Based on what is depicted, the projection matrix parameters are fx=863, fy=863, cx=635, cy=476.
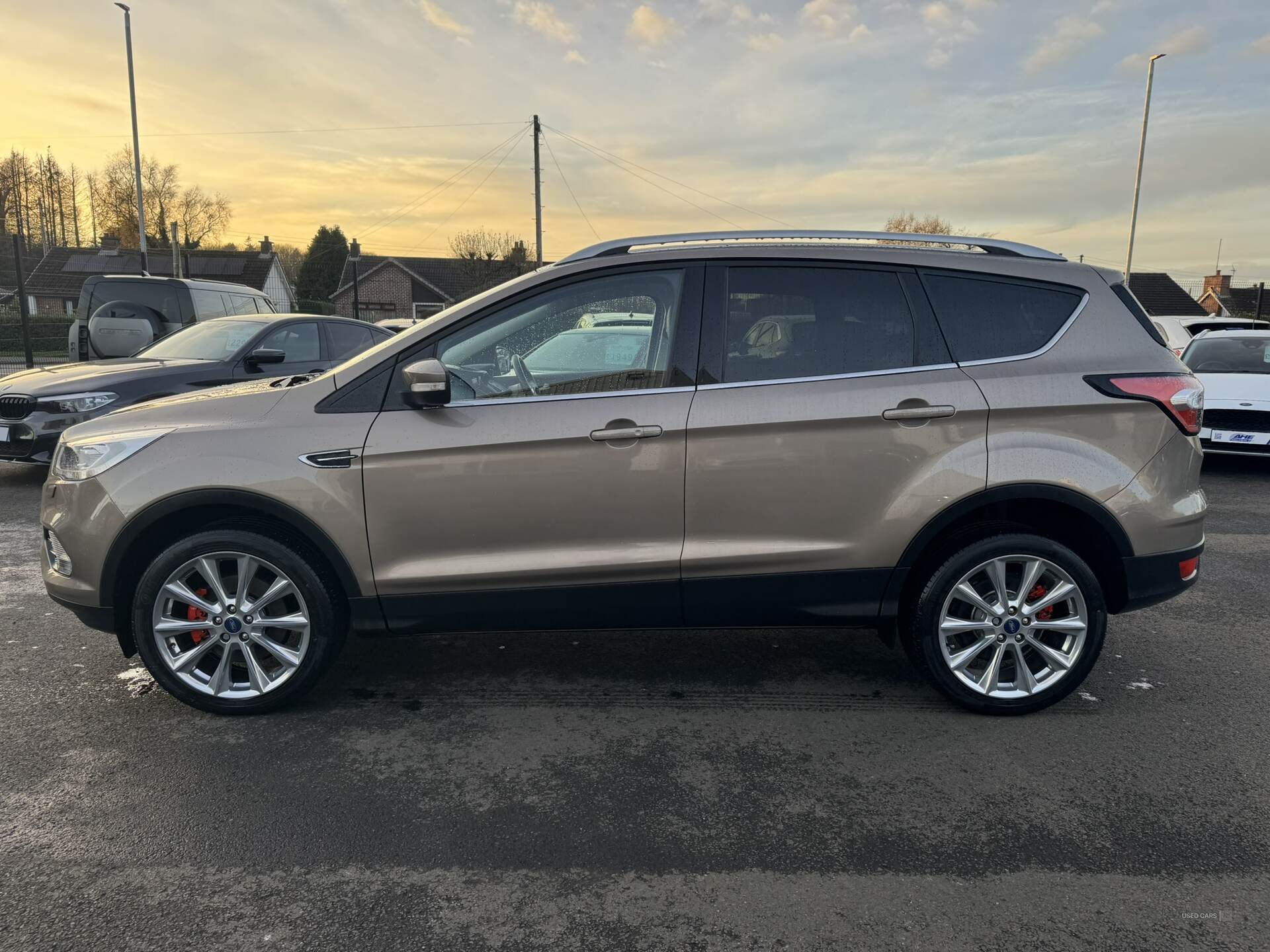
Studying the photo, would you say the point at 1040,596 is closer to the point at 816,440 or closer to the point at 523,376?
the point at 816,440

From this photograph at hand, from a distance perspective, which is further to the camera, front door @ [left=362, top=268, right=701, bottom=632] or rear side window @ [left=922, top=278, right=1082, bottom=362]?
rear side window @ [left=922, top=278, right=1082, bottom=362]

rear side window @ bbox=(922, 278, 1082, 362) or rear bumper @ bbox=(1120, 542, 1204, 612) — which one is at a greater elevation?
rear side window @ bbox=(922, 278, 1082, 362)

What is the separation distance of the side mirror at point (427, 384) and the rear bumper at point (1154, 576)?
2822 millimetres

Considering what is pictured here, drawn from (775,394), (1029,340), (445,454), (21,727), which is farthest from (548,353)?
(21,727)

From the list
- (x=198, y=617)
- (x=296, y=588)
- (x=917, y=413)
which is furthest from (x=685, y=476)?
(x=198, y=617)

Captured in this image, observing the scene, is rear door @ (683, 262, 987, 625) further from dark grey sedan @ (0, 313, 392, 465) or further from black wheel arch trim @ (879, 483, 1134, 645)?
dark grey sedan @ (0, 313, 392, 465)

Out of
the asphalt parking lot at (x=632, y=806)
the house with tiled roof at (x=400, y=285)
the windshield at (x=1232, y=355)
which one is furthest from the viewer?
the house with tiled roof at (x=400, y=285)

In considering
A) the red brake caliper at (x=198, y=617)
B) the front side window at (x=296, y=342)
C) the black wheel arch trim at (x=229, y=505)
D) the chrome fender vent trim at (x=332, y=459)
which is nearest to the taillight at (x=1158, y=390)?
the chrome fender vent trim at (x=332, y=459)

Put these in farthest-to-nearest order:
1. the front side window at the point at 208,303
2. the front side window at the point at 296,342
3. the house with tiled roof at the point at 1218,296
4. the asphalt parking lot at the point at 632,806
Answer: the house with tiled roof at the point at 1218,296 → the front side window at the point at 208,303 → the front side window at the point at 296,342 → the asphalt parking lot at the point at 632,806

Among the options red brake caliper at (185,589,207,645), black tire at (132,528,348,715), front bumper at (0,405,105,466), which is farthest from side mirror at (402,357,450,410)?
front bumper at (0,405,105,466)

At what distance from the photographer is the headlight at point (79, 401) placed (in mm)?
7305

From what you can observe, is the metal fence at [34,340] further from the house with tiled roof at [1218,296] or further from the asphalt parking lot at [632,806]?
the house with tiled roof at [1218,296]

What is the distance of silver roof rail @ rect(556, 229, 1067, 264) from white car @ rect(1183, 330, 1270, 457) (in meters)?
6.36

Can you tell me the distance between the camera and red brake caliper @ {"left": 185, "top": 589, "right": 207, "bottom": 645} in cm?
348
